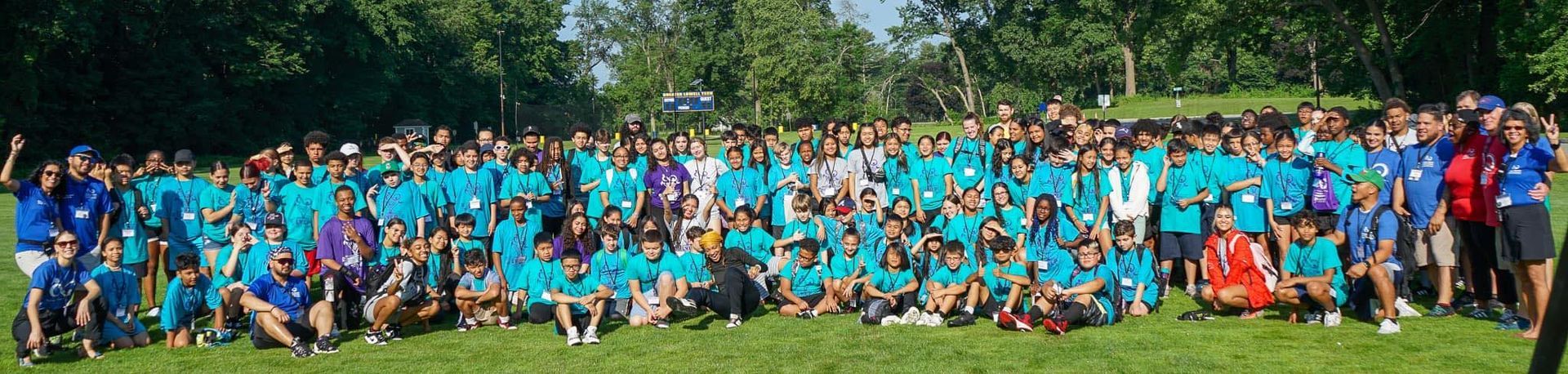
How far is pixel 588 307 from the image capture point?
835 centimetres

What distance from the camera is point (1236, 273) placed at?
8.35m

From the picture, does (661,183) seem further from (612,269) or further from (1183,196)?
(1183,196)

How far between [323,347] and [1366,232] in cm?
777

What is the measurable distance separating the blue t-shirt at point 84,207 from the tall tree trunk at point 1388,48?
100 feet

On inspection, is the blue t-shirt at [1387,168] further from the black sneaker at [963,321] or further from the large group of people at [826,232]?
the black sneaker at [963,321]

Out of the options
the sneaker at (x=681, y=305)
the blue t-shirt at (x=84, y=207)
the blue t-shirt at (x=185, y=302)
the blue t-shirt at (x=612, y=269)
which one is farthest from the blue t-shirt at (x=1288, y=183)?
the blue t-shirt at (x=84, y=207)

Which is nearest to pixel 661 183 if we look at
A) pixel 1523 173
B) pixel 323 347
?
pixel 323 347

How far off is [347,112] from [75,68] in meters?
16.5

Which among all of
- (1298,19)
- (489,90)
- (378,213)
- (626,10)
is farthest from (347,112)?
(378,213)

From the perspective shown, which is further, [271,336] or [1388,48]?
[1388,48]

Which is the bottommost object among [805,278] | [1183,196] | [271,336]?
[271,336]

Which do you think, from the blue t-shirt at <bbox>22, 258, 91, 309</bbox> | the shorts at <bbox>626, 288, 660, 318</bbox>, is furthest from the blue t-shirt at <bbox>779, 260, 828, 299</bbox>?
the blue t-shirt at <bbox>22, 258, 91, 309</bbox>

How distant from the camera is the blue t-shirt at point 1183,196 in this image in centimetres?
952

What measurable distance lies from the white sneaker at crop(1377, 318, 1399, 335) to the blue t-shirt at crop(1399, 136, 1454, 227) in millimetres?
937
